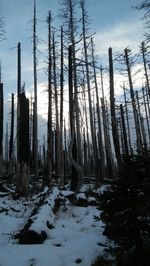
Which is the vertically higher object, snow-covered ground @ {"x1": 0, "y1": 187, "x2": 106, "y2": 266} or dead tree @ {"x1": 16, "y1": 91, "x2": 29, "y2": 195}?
dead tree @ {"x1": 16, "y1": 91, "x2": 29, "y2": 195}

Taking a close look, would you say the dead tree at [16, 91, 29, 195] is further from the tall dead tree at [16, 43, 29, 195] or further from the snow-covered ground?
the snow-covered ground

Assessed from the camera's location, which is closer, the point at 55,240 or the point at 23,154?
the point at 55,240

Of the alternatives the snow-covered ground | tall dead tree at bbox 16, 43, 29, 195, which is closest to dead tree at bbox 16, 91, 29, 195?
tall dead tree at bbox 16, 43, 29, 195

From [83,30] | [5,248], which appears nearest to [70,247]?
[5,248]

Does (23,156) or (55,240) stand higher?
(23,156)

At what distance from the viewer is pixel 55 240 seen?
6.92m

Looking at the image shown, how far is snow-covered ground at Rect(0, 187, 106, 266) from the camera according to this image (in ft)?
18.6

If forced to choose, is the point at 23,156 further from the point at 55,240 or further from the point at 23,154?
the point at 55,240

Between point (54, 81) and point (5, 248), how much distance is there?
19.8 metres

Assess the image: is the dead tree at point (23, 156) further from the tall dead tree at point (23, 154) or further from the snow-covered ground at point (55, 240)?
the snow-covered ground at point (55, 240)

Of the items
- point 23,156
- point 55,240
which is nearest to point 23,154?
point 23,156

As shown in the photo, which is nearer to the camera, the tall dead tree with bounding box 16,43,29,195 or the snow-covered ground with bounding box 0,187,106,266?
the snow-covered ground with bounding box 0,187,106,266

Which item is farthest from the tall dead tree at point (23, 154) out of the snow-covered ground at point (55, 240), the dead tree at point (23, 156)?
the snow-covered ground at point (55, 240)

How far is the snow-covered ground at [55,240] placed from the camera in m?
5.68
